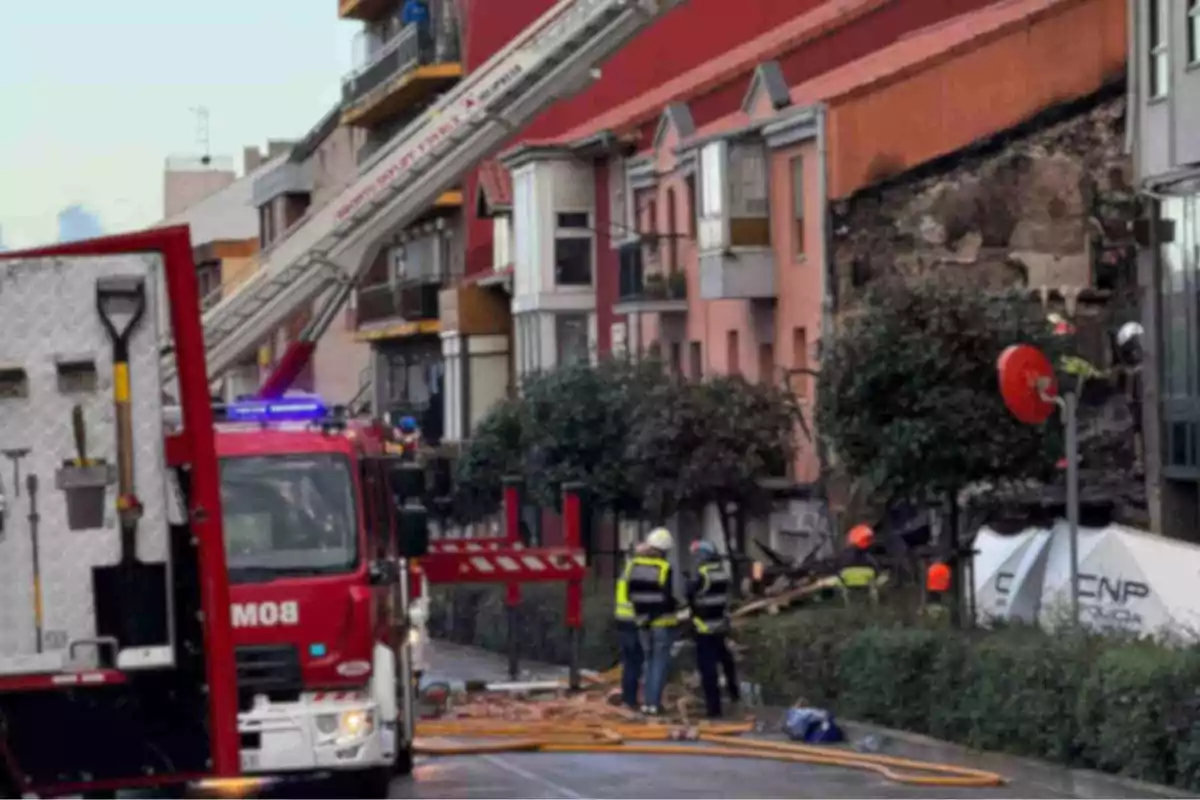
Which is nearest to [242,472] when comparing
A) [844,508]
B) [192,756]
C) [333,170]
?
[192,756]

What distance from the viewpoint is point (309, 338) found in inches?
1128

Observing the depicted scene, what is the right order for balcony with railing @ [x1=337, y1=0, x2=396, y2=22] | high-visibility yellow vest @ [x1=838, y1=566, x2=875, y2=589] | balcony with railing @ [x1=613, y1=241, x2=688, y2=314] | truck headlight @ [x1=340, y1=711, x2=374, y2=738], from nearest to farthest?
1. truck headlight @ [x1=340, y1=711, x2=374, y2=738]
2. high-visibility yellow vest @ [x1=838, y1=566, x2=875, y2=589]
3. balcony with railing @ [x1=613, y1=241, x2=688, y2=314]
4. balcony with railing @ [x1=337, y1=0, x2=396, y2=22]

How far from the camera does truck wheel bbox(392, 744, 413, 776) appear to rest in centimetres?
2007

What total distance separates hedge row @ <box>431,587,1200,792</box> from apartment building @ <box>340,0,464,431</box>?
3986cm

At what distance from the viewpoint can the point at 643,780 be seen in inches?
821

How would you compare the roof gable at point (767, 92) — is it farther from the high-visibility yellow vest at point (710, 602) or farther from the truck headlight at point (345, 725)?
the truck headlight at point (345, 725)

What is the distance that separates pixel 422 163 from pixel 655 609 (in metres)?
6.78

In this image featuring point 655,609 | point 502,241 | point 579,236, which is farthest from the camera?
point 502,241

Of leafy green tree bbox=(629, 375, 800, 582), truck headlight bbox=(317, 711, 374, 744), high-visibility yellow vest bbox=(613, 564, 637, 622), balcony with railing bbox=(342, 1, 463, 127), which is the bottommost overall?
high-visibility yellow vest bbox=(613, 564, 637, 622)

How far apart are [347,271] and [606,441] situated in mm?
12135

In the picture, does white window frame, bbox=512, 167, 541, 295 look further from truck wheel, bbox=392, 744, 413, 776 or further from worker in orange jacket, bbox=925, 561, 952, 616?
truck wheel, bbox=392, 744, 413, 776

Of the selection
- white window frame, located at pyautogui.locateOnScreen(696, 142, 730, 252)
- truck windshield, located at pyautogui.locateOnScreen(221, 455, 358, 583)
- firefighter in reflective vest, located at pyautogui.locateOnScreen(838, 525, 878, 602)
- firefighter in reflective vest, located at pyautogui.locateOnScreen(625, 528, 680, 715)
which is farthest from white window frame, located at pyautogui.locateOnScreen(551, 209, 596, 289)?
truck windshield, located at pyautogui.locateOnScreen(221, 455, 358, 583)

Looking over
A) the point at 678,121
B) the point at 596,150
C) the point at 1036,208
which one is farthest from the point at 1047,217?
the point at 596,150

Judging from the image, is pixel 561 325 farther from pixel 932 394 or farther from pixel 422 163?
pixel 932 394
